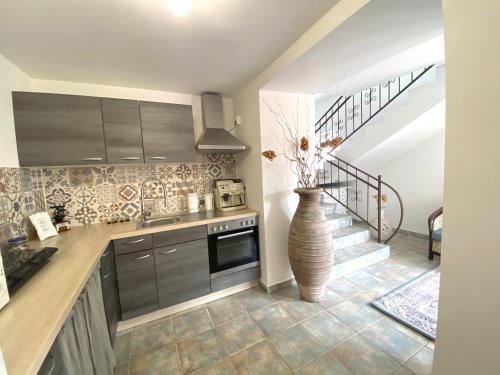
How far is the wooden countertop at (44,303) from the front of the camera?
59 centimetres

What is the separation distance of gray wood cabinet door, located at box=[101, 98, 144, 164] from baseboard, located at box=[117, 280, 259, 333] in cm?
148

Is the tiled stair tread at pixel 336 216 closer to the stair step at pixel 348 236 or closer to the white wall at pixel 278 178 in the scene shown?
the stair step at pixel 348 236

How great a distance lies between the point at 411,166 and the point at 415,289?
227 centimetres

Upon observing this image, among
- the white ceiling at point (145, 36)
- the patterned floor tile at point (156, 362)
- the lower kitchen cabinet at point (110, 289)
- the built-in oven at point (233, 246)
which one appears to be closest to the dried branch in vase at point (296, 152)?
the white ceiling at point (145, 36)

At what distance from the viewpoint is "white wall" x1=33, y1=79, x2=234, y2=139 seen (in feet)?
6.24

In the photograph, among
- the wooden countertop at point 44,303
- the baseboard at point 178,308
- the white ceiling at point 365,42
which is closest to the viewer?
the wooden countertop at point 44,303

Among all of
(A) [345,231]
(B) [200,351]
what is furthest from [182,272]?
(A) [345,231]

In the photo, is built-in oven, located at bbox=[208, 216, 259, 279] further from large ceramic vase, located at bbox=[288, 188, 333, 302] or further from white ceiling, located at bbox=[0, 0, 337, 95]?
white ceiling, located at bbox=[0, 0, 337, 95]

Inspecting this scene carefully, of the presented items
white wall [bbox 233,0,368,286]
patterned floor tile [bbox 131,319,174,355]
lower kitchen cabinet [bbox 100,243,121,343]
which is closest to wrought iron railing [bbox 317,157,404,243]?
white wall [bbox 233,0,368,286]

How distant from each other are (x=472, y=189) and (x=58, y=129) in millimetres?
2775

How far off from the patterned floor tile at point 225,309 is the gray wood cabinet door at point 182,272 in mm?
179

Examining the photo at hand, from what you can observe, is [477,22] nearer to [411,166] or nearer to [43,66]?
[43,66]

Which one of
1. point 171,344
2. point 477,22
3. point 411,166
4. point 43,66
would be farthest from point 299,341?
point 411,166

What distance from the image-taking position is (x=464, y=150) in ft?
2.70
